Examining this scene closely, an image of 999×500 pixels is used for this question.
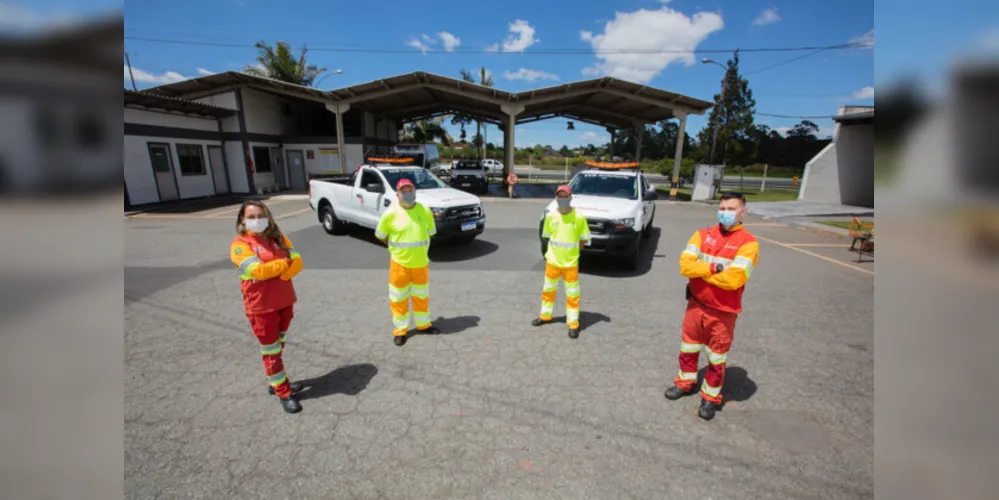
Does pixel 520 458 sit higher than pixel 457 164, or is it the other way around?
pixel 457 164

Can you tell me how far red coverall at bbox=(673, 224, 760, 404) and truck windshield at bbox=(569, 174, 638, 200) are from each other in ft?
15.7

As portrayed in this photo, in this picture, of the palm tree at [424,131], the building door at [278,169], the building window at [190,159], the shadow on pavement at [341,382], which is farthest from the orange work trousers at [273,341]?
the palm tree at [424,131]

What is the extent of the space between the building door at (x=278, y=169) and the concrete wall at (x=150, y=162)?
8.77 ft

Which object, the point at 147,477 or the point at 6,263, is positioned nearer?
the point at 6,263

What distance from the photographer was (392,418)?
3211 mm

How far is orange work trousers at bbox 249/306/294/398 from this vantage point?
122 inches

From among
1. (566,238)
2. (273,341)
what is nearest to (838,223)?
(566,238)

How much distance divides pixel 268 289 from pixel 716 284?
134 inches

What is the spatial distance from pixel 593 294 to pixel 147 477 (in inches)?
202

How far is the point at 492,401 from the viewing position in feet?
11.2

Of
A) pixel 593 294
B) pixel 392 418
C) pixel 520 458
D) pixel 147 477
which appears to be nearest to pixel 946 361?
pixel 520 458

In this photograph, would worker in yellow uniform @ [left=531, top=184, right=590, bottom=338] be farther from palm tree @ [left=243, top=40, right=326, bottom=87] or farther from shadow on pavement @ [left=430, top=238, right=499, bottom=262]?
palm tree @ [left=243, top=40, right=326, bottom=87]

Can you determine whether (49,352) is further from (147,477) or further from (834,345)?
(834,345)

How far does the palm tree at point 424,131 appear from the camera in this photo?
39.4 m
